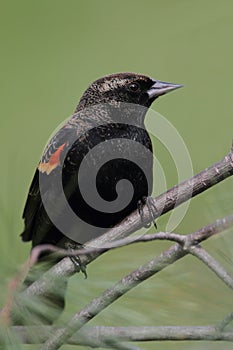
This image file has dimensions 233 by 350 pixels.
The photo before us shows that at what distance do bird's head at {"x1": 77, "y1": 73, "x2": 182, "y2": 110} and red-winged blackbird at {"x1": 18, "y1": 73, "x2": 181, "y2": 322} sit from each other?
3cm

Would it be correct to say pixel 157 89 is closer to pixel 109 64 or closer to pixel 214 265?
pixel 214 265

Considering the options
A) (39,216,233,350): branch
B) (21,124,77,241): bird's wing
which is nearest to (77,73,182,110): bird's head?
(21,124,77,241): bird's wing

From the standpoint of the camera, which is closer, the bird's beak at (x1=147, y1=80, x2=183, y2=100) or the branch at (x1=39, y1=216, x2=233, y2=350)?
the branch at (x1=39, y1=216, x2=233, y2=350)

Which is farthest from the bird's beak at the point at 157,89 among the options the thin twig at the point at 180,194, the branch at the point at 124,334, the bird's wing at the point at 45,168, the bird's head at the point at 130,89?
the branch at the point at 124,334

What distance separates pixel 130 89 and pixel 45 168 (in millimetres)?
320

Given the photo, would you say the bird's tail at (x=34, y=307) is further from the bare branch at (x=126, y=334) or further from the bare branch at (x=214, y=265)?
the bare branch at (x=214, y=265)

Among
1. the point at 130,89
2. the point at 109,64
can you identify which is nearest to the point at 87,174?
the point at 130,89

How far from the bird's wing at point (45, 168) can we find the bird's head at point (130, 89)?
0.16 metres

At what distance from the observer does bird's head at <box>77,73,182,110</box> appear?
1.88m

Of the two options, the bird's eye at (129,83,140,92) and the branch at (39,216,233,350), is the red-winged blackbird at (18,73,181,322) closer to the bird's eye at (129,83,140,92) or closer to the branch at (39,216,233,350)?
the bird's eye at (129,83,140,92)

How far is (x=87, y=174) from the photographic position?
5.46 ft

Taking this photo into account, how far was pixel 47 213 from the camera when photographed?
1725mm

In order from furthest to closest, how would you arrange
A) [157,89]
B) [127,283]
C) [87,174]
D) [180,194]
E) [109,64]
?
[109,64] → [157,89] → [87,174] → [180,194] → [127,283]

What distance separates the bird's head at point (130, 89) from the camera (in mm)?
1879
